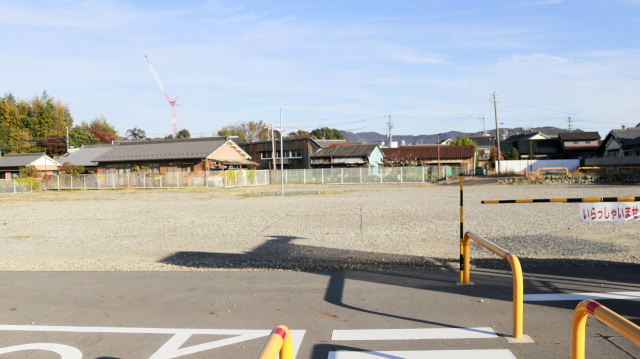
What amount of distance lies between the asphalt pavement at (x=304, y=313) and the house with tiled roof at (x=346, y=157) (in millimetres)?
56624

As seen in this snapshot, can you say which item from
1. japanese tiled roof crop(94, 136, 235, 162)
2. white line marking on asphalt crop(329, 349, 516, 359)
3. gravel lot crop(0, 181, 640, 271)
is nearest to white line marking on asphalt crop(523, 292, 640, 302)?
white line marking on asphalt crop(329, 349, 516, 359)

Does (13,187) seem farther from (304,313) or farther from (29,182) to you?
(304,313)

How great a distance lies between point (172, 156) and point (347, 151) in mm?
26229

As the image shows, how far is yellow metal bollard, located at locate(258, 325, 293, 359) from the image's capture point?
2029mm

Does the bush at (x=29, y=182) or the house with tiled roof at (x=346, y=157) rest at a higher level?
the house with tiled roof at (x=346, y=157)

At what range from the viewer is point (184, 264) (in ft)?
26.1

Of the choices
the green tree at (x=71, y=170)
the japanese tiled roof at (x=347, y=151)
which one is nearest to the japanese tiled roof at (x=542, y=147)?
the japanese tiled roof at (x=347, y=151)

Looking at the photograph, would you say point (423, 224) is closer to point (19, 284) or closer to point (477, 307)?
point (477, 307)

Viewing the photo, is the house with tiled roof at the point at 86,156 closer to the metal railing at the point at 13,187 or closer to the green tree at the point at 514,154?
the metal railing at the point at 13,187

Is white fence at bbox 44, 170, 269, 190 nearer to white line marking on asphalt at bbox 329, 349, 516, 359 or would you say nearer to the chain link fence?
the chain link fence

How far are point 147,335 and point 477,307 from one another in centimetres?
378

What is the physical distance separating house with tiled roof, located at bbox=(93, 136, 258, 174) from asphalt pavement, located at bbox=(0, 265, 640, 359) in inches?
1684

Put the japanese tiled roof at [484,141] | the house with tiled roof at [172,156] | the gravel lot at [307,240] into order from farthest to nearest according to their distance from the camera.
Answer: the japanese tiled roof at [484,141]
the house with tiled roof at [172,156]
the gravel lot at [307,240]

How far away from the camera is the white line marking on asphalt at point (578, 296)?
17.3ft
